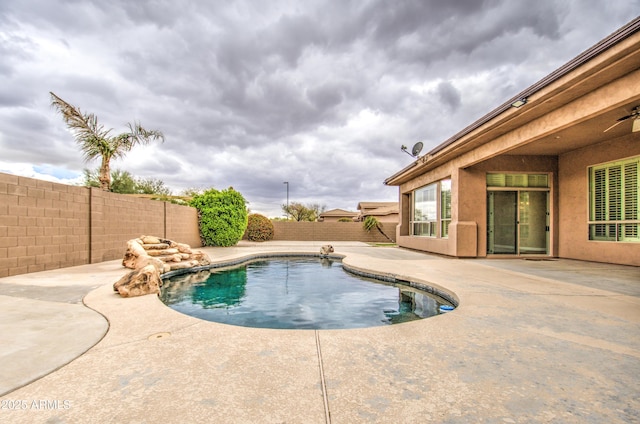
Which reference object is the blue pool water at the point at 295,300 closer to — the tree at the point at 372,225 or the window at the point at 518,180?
the window at the point at 518,180

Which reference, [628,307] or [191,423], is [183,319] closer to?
[191,423]

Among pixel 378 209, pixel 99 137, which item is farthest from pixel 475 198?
pixel 378 209

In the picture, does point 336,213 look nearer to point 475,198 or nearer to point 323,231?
point 323,231

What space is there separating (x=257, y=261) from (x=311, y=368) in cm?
781

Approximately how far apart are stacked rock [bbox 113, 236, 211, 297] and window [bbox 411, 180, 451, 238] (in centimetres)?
771

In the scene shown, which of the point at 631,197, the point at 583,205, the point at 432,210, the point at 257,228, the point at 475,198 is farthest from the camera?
the point at 257,228

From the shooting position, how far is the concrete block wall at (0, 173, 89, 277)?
5160mm

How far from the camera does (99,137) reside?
34.3 feet

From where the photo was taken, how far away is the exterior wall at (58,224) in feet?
17.1

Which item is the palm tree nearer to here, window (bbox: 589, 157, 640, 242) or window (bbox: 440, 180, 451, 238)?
window (bbox: 440, 180, 451, 238)

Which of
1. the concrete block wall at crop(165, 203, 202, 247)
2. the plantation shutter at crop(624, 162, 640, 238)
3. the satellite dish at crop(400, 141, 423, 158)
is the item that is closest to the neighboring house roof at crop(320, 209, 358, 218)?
the concrete block wall at crop(165, 203, 202, 247)

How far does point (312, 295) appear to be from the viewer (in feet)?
17.1

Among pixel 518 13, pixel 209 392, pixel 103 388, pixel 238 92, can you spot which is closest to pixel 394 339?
pixel 209 392

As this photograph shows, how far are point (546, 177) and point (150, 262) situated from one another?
1114cm
